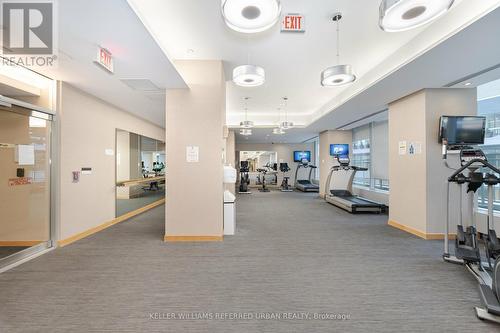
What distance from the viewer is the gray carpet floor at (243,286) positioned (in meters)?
2.06

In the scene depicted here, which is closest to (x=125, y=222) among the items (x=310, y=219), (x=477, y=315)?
(x=310, y=219)

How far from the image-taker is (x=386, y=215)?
6535mm

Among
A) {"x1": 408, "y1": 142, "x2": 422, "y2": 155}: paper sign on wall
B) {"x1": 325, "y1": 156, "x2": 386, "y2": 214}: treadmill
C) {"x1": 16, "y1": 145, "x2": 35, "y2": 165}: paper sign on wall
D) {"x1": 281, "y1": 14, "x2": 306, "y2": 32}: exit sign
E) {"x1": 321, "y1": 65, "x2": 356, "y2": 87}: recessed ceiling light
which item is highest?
{"x1": 281, "y1": 14, "x2": 306, "y2": 32}: exit sign

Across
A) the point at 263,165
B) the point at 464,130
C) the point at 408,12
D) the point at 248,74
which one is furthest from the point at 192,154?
the point at 263,165

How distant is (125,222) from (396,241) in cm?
621

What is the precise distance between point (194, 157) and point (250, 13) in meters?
2.81

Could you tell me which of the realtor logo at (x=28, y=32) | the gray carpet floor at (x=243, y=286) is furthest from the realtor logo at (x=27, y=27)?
the gray carpet floor at (x=243, y=286)

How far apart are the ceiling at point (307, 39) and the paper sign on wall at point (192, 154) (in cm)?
167

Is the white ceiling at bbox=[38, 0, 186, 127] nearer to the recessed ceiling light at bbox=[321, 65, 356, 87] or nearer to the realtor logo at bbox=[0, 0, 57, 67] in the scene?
the realtor logo at bbox=[0, 0, 57, 67]

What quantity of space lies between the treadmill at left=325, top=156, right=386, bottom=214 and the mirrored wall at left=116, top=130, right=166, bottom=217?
21.2ft

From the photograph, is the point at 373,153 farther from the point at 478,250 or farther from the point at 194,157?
the point at 194,157

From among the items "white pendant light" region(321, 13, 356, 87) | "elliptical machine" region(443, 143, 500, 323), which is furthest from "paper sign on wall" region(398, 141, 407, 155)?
"white pendant light" region(321, 13, 356, 87)

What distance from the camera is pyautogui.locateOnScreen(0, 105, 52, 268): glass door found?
148 inches

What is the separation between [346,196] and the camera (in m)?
8.51
